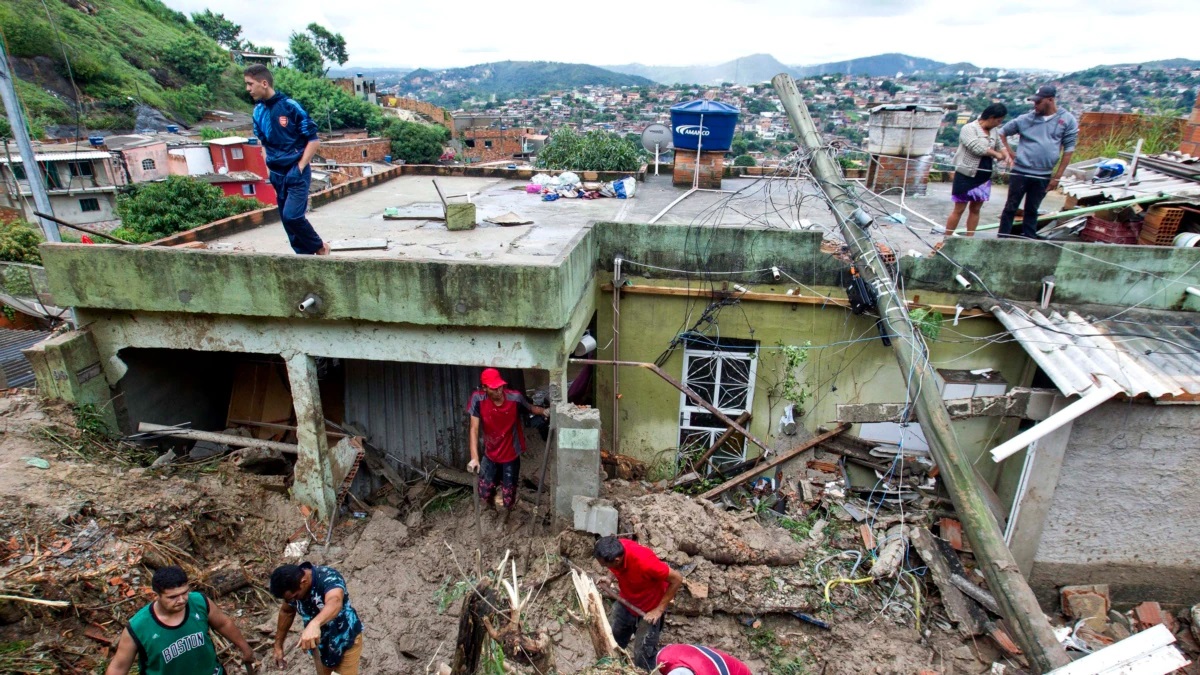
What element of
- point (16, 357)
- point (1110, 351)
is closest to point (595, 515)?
point (1110, 351)

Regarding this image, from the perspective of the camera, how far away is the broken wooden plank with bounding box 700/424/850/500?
761cm

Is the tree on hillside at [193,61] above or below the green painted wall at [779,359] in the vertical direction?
above

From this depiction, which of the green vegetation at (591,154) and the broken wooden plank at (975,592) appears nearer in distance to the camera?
the broken wooden plank at (975,592)

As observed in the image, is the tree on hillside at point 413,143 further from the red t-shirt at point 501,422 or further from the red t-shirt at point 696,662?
the red t-shirt at point 696,662

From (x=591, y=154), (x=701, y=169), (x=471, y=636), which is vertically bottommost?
(x=471, y=636)

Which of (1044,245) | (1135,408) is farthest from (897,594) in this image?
(1044,245)

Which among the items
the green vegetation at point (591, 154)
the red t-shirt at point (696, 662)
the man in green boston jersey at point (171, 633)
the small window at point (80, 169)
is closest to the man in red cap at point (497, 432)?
the man in green boston jersey at point (171, 633)

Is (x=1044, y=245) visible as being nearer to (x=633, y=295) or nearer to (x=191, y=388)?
(x=633, y=295)

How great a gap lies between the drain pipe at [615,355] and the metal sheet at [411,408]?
1.95m

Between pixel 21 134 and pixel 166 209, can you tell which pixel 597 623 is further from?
pixel 166 209

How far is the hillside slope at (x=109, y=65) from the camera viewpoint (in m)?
41.6

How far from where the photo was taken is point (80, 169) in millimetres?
31391

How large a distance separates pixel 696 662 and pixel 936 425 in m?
3.97

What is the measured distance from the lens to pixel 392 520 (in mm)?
7391
